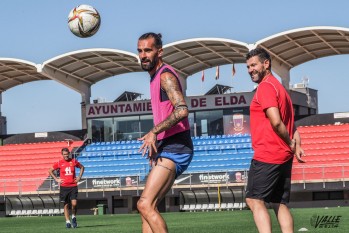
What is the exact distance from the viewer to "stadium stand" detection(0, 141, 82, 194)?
44.2m

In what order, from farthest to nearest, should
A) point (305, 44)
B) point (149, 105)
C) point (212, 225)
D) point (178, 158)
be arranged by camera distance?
1. point (149, 105)
2. point (305, 44)
3. point (212, 225)
4. point (178, 158)

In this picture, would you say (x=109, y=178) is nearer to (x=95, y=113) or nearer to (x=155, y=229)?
(x=95, y=113)

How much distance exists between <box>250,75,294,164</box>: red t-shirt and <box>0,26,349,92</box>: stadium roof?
30.2 m

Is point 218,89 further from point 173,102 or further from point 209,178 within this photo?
point 173,102

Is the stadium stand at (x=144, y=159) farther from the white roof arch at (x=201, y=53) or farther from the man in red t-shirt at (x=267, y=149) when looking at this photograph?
the man in red t-shirt at (x=267, y=149)

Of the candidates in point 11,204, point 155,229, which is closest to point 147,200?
point 155,229

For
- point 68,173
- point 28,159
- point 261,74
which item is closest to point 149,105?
point 28,159

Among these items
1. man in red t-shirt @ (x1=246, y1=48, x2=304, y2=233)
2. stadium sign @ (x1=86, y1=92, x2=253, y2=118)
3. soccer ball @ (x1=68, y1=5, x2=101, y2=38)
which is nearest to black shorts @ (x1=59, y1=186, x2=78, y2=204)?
soccer ball @ (x1=68, y1=5, x2=101, y2=38)

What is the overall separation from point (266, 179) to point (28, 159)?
39.1 m

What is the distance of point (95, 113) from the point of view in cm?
4862

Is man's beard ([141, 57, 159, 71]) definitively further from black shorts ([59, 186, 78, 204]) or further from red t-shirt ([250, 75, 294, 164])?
black shorts ([59, 186, 78, 204])

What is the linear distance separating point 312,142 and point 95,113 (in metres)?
14.0

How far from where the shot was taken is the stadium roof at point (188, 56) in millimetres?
40000

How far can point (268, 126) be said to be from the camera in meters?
8.44
